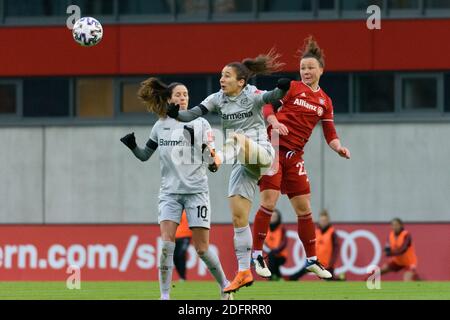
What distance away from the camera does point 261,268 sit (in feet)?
47.0

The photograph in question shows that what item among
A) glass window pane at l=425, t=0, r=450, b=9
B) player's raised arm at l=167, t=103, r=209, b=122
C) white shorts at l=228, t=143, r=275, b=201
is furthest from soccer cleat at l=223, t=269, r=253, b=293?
glass window pane at l=425, t=0, r=450, b=9

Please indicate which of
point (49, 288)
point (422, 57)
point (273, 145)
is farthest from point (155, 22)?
point (273, 145)

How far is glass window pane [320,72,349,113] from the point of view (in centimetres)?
2969

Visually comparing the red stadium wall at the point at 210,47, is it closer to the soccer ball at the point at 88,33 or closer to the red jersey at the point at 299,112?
the soccer ball at the point at 88,33

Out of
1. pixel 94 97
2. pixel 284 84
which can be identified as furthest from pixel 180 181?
pixel 94 97

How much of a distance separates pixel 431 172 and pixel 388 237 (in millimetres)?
2616

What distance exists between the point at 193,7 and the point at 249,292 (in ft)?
48.2

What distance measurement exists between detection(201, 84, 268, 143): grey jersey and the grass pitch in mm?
→ 1901

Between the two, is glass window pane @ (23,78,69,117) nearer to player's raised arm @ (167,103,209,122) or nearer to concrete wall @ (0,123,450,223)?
concrete wall @ (0,123,450,223)

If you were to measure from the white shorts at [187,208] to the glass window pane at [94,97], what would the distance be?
16585 mm

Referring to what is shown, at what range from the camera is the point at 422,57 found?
96.4ft

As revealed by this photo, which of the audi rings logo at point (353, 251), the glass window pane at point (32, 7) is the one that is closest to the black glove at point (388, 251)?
the audi rings logo at point (353, 251)

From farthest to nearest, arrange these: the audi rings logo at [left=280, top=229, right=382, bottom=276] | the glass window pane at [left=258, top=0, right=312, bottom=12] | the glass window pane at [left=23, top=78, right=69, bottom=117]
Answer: the glass window pane at [left=23, top=78, right=69, bottom=117] → the glass window pane at [left=258, top=0, right=312, bottom=12] → the audi rings logo at [left=280, top=229, right=382, bottom=276]

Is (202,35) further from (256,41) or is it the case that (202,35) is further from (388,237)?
(388,237)
